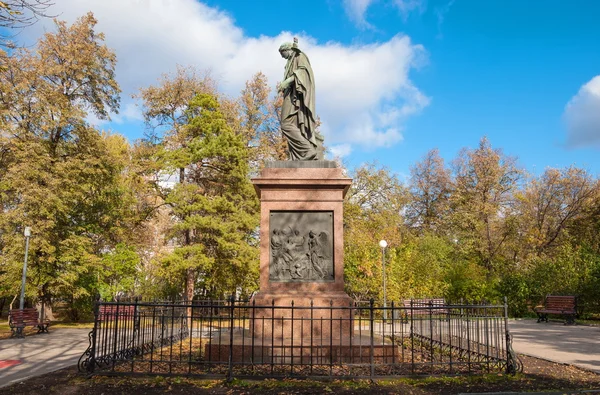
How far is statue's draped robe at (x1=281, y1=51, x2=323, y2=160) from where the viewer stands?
1103 centimetres

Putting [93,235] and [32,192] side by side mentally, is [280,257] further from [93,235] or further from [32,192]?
[93,235]

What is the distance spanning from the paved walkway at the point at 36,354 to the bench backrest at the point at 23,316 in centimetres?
62

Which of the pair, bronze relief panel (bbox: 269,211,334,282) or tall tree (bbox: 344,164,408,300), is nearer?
bronze relief panel (bbox: 269,211,334,282)

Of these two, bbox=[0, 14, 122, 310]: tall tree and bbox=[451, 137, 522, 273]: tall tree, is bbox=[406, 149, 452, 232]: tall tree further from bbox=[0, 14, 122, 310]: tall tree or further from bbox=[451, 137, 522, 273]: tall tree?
bbox=[0, 14, 122, 310]: tall tree

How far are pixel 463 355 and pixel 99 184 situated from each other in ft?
62.4

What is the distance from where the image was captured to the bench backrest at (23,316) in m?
15.5

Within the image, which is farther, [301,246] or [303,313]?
[301,246]

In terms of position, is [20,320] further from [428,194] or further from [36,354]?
[428,194]

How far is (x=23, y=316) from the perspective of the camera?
15.9m

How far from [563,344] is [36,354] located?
46.1ft

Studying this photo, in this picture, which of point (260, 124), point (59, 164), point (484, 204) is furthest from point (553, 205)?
point (59, 164)

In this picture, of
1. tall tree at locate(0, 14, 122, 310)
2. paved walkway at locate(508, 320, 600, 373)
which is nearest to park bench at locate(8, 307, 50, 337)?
tall tree at locate(0, 14, 122, 310)

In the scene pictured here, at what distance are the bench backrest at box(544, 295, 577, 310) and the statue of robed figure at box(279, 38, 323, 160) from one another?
1475 centimetres

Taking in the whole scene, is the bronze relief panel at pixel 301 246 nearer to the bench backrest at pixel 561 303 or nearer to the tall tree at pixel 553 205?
the bench backrest at pixel 561 303
